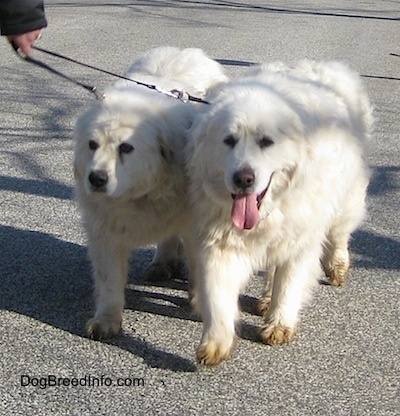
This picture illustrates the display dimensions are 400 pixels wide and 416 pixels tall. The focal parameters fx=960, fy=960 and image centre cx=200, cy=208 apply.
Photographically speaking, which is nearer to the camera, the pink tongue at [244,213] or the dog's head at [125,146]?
the pink tongue at [244,213]

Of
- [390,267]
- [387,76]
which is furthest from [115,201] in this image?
[387,76]

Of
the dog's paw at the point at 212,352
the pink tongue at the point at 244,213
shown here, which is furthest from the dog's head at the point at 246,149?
the dog's paw at the point at 212,352

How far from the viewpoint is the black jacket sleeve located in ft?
14.4

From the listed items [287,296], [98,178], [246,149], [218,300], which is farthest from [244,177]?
[287,296]

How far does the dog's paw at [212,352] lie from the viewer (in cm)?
436

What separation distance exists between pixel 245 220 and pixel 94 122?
0.89m

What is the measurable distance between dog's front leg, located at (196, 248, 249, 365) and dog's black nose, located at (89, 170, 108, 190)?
576 millimetres

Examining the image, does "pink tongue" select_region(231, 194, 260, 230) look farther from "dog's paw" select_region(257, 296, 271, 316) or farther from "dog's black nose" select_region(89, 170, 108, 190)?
"dog's paw" select_region(257, 296, 271, 316)

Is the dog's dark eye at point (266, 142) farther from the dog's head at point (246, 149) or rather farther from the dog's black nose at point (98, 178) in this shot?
the dog's black nose at point (98, 178)

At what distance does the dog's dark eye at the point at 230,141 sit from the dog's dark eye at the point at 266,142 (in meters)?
0.11

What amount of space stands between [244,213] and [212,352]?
0.65m

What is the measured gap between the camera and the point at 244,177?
13.4 feet

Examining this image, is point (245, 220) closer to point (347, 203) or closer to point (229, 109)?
point (229, 109)

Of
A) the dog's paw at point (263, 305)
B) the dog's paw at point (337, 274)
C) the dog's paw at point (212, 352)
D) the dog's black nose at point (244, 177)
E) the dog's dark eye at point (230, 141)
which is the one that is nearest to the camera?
the dog's black nose at point (244, 177)
